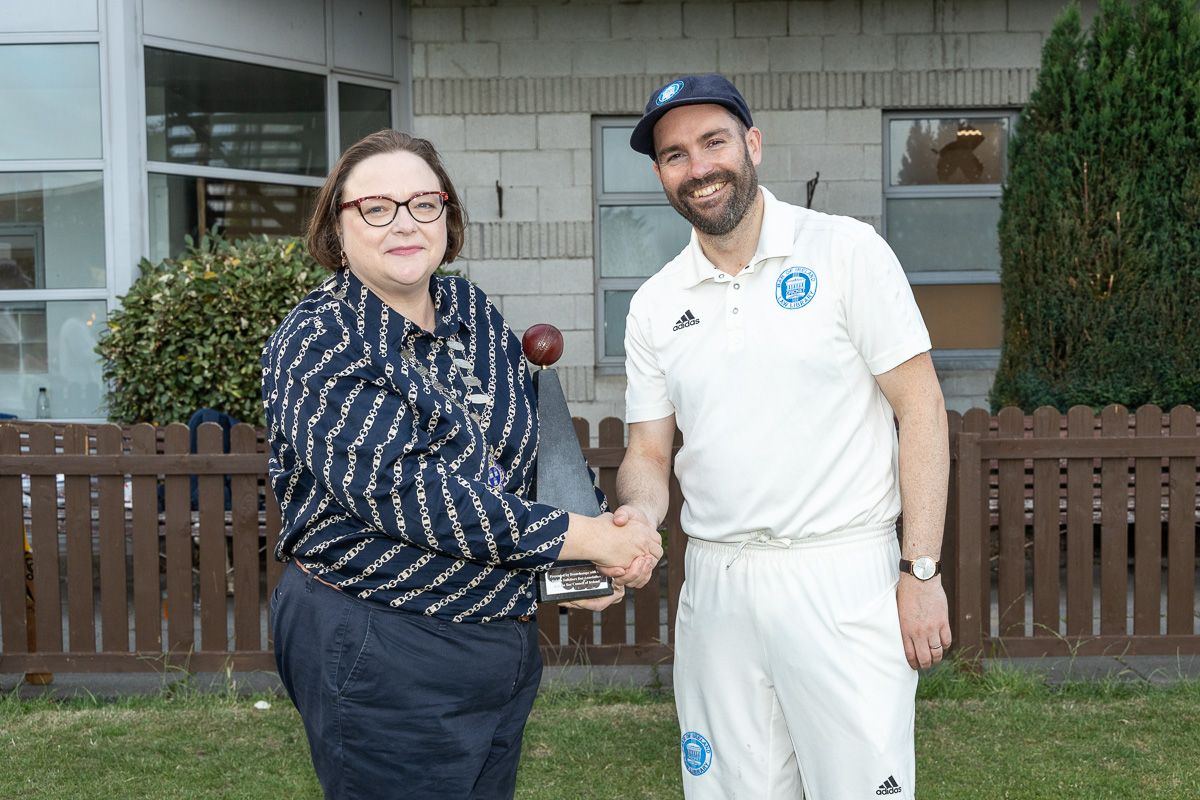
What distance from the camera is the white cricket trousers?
261 cm

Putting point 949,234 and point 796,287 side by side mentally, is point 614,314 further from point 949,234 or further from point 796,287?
point 796,287

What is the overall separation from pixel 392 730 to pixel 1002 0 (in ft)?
29.6

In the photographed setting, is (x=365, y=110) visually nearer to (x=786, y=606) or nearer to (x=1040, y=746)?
(x=1040, y=746)

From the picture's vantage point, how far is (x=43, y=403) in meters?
8.66

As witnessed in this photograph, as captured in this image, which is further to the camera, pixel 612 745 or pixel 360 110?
pixel 360 110

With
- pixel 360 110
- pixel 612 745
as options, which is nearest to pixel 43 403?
pixel 360 110

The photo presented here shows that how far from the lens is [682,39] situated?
9641 mm

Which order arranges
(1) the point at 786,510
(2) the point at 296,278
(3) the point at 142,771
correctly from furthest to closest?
(2) the point at 296,278 < (3) the point at 142,771 < (1) the point at 786,510

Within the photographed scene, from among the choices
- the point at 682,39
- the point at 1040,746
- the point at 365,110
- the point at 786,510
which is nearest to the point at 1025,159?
the point at 682,39

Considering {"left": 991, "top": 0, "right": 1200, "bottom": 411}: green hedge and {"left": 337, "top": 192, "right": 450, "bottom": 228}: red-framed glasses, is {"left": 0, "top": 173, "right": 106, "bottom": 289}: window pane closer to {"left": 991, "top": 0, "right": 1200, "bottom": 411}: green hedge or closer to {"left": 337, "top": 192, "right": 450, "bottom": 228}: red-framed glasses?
{"left": 991, "top": 0, "right": 1200, "bottom": 411}: green hedge

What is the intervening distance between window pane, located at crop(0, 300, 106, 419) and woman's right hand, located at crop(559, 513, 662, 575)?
7130 millimetres

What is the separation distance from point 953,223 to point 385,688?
8.65 metres

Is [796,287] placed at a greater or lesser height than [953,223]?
lesser

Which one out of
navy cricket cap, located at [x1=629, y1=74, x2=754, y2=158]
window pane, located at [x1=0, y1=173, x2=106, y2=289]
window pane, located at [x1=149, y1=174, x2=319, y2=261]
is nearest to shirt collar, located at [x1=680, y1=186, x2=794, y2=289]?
navy cricket cap, located at [x1=629, y1=74, x2=754, y2=158]
